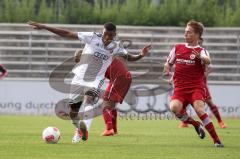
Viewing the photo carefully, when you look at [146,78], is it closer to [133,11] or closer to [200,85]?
[133,11]

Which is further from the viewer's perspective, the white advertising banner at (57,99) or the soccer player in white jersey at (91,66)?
the white advertising banner at (57,99)

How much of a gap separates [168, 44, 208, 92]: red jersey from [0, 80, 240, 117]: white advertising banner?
13003mm

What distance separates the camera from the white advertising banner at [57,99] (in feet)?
84.5

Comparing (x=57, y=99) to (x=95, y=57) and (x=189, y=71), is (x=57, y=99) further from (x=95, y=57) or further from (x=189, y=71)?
(x=189, y=71)

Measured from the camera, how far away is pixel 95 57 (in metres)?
13.4

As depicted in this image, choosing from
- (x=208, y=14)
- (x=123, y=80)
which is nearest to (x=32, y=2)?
(x=208, y=14)

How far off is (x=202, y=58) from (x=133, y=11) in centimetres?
1998

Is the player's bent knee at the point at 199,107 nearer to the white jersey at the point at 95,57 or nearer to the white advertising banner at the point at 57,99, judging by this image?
the white jersey at the point at 95,57

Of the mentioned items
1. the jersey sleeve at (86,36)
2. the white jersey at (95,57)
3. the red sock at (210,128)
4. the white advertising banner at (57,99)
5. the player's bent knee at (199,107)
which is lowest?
the white advertising banner at (57,99)

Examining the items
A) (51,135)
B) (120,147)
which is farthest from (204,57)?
(51,135)

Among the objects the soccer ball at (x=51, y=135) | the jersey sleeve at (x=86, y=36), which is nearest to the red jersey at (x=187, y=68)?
the jersey sleeve at (x=86, y=36)

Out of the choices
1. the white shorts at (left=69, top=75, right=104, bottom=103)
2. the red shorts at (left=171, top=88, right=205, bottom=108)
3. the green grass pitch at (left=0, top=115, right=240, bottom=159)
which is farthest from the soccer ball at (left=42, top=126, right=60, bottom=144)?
the red shorts at (left=171, top=88, right=205, bottom=108)

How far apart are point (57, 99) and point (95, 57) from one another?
12738 millimetres

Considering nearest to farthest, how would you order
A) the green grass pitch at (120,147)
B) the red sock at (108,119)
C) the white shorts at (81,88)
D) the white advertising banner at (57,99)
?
the green grass pitch at (120,147) → the white shorts at (81,88) → the red sock at (108,119) → the white advertising banner at (57,99)
